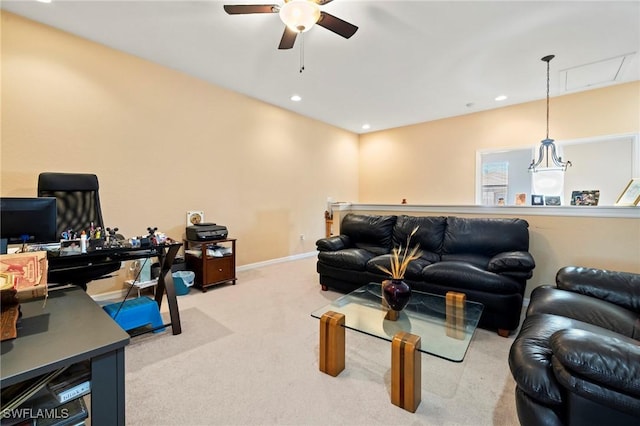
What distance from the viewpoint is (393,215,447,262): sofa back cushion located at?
3398 millimetres

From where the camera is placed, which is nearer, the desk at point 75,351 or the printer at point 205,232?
the desk at point 75,351

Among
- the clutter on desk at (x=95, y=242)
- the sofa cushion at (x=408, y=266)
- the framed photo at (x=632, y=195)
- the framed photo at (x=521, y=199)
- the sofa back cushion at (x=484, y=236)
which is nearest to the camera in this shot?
the clutter on desk at (x=95, y=242)

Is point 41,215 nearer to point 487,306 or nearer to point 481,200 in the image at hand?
point 487,306

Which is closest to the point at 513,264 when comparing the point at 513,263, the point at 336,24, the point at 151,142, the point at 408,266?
the point at 513,263

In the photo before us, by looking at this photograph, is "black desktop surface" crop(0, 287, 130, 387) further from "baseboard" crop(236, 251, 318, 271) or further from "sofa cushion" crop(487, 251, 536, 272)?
"baseboard" crop(236, 251, 318, 271)

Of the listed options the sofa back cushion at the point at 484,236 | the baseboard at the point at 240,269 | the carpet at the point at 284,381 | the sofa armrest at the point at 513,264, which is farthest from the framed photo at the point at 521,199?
the baseboard at the point at 240,269

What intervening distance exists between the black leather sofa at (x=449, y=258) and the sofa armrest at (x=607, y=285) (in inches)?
14.5

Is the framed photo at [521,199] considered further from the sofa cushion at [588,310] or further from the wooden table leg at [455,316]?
the wooden table leg at [455,316]

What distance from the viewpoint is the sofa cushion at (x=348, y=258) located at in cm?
319

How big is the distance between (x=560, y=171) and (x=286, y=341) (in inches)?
160

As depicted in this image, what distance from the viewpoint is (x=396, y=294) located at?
6.53ft

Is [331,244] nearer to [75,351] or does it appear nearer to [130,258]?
[130,258]

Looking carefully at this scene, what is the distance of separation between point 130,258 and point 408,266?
2.51m

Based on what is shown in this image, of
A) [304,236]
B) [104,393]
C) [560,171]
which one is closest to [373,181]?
[304,236]
